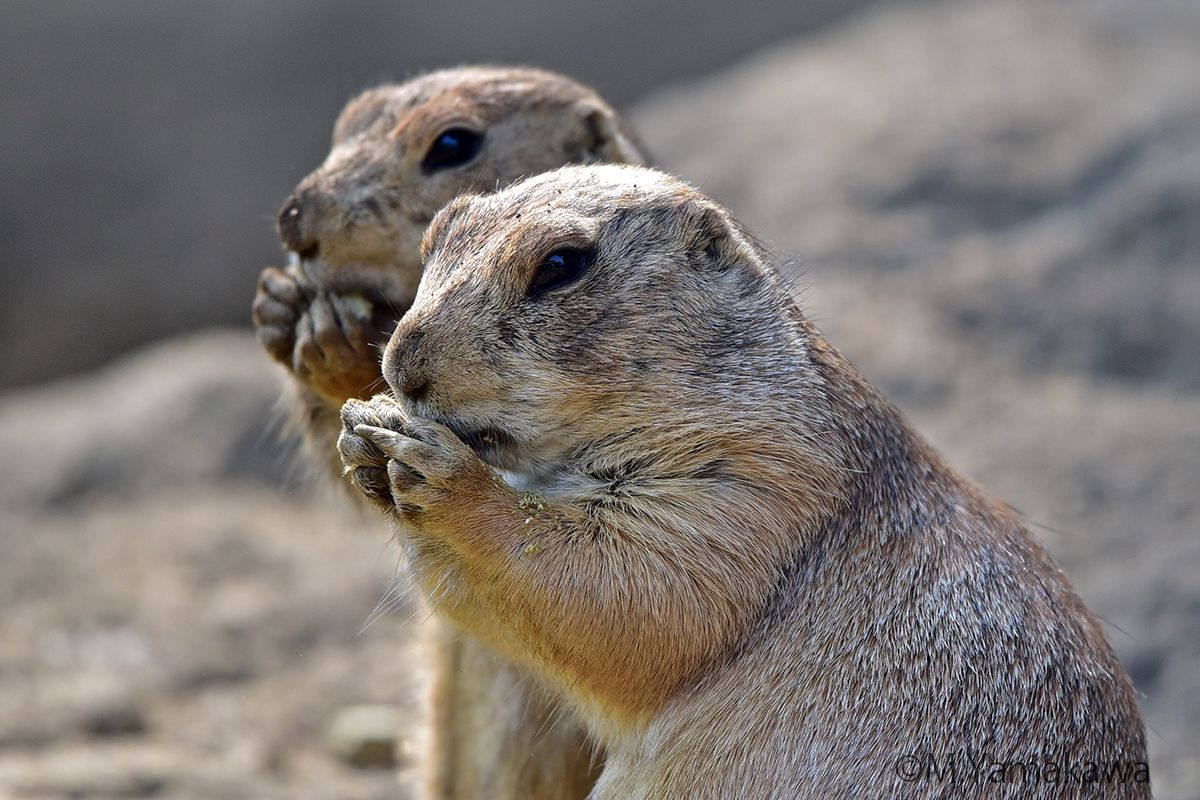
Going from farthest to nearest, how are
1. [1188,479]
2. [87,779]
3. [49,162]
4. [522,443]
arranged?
[49,162] → [1188,479] → [87,779] → [522,443]

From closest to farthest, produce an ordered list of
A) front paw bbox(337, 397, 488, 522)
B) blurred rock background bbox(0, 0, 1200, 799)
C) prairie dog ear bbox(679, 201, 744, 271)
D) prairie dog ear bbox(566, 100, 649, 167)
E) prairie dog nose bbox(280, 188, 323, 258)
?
front paw bbox(337, 397, 488, 522) → prairie dog ear bbox(679, 201, 744, 271) → prairie dog nose bbox(280, 188, 323, 258) → prairie dog ear bbox(566, 100, 649, 167) → blurred rock background bbox(0, 0, 1200, 799)

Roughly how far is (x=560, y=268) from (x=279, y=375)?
324cm

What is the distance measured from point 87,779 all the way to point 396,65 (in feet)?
29.7

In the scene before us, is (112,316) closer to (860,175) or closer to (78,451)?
(78,451)

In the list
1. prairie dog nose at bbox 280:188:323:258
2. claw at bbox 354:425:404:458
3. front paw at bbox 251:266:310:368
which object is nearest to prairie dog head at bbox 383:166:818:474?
claw at bbox 354:425:404:458

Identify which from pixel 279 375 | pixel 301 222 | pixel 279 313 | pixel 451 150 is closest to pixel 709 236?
pixel 451 150

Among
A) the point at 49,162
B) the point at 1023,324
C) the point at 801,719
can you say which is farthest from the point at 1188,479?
the point at 49,162

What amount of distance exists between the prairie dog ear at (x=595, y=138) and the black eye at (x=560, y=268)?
1.32 m

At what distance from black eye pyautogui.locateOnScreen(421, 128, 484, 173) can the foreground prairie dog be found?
2.74 feet

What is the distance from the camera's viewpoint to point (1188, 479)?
6500 millimetres

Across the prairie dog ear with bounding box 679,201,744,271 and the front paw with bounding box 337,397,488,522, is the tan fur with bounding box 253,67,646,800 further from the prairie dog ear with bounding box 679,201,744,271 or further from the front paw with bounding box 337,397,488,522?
the prairie dog ear with bounding box 679,201,744,271

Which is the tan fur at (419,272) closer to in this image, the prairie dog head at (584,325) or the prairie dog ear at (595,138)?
the prairie dog ear at (595,138)

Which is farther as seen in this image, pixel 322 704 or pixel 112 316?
pixel 112 316

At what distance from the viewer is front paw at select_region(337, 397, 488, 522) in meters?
3.12
